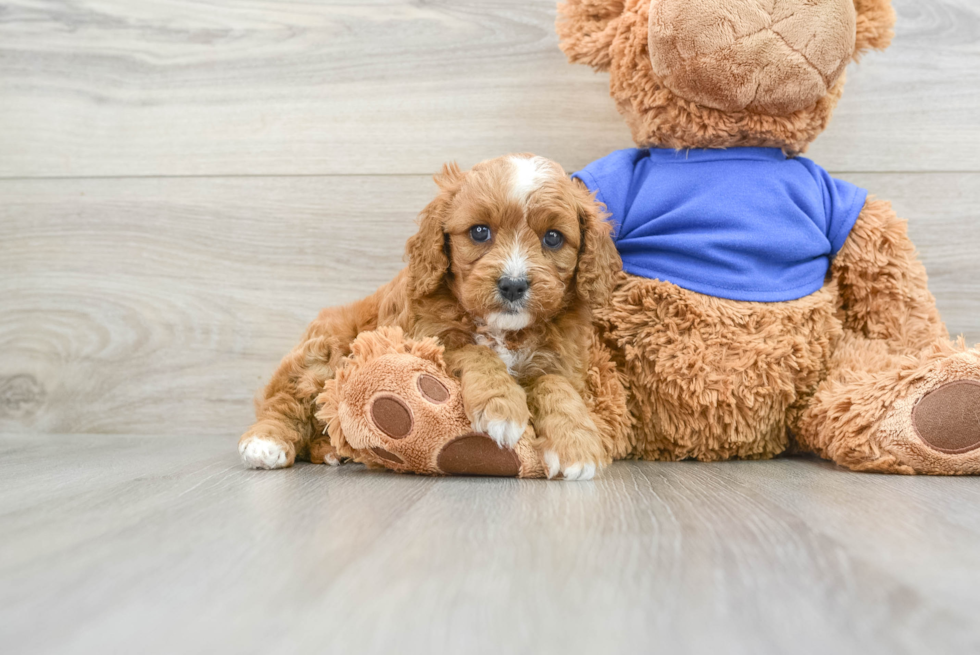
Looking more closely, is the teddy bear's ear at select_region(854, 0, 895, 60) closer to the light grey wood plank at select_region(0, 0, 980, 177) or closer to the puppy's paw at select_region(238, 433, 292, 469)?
the light grey wood plank at select_region(0, 0, 980, 177)

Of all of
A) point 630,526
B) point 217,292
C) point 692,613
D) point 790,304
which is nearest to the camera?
point 692,613

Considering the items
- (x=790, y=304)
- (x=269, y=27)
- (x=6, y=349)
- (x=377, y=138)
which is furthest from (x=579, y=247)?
(x=6, y=349)

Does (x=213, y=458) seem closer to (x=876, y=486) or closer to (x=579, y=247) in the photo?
(x=579, y=247)

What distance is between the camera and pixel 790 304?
1.56 m

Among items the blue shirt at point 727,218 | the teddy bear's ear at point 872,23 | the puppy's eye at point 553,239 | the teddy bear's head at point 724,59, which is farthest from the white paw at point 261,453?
the teddy bear's ear at point 872,23

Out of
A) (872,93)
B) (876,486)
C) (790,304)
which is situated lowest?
(876,486)

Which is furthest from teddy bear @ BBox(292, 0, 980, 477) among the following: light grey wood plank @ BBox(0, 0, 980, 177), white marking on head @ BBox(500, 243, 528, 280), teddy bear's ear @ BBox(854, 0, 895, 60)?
light grey wood plank @ BBox(0, 0, 980, 177)

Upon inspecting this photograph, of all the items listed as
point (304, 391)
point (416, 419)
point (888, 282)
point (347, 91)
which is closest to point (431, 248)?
point (416, 419)

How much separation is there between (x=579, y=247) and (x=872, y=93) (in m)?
1.08

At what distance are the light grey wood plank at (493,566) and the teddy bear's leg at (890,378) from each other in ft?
0.28

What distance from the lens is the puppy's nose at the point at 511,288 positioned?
1.31 m

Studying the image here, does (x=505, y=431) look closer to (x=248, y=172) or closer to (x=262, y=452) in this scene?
(x=262, y=452)

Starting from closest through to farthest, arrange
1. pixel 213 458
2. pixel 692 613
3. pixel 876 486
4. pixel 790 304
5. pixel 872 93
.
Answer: pixel 692 613, pixel 876 486, pixel 790 304, pixel 213 458, pixel 872 93

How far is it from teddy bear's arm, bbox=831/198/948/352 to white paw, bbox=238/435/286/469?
1267 millimetres
